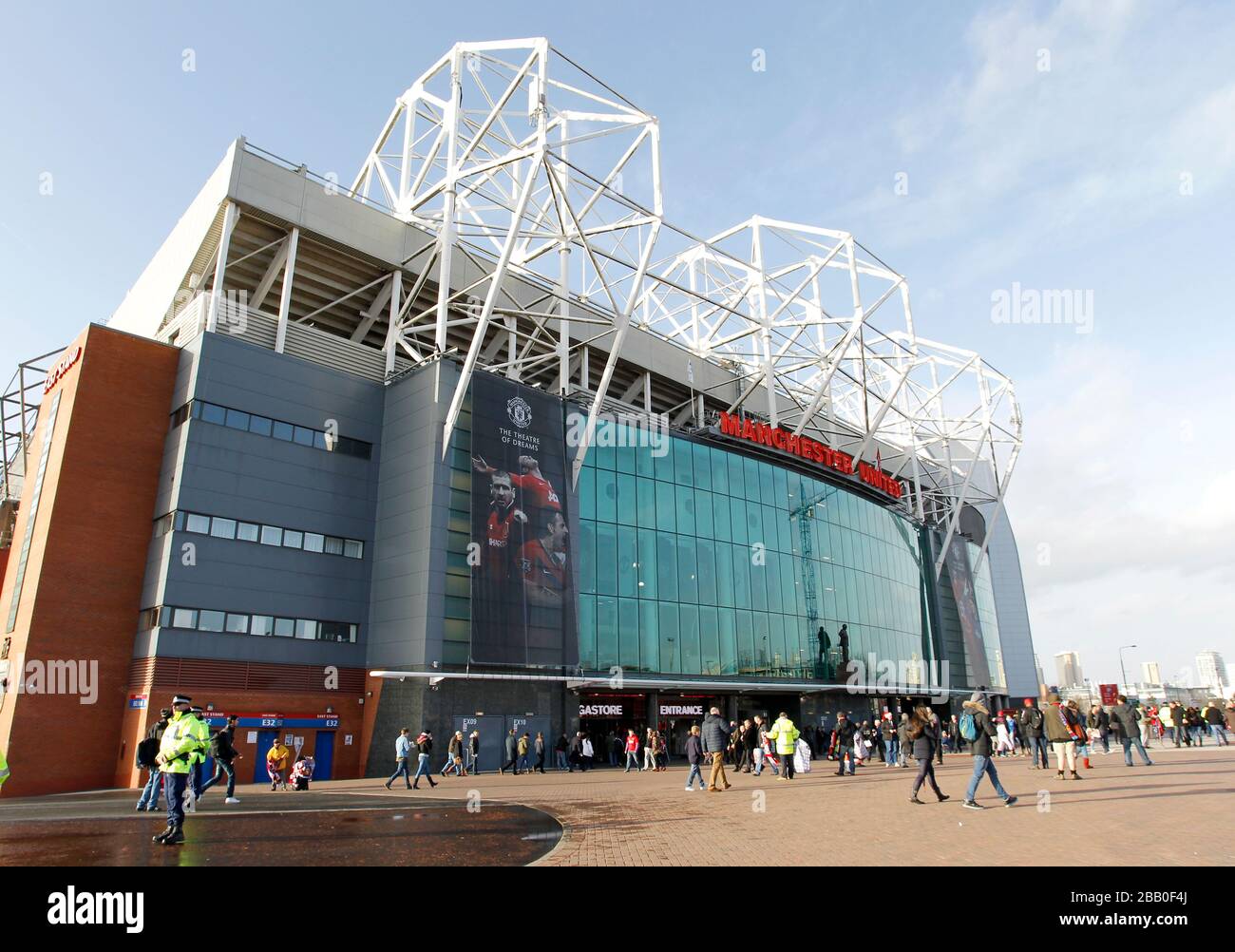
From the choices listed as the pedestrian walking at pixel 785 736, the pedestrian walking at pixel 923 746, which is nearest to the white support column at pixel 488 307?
the pedestrian walking at pixel 785 736

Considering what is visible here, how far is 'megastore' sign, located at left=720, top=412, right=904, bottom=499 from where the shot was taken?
41906mm

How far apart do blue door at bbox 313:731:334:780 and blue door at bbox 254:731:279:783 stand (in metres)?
1.41

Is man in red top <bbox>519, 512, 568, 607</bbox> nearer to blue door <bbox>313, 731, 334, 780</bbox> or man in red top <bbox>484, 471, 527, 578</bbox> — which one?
man in red top <bbox>484, 471, 527, 578</bbox>

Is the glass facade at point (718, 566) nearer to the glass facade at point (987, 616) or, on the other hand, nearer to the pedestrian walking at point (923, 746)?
the glass facade at point (987, 616)

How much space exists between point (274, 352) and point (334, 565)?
820cm

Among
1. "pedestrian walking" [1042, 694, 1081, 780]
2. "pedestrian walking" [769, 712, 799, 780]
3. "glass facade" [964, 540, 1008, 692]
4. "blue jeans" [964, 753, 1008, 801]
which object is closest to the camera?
"blue jeans" [964, 753, 1008, 801]

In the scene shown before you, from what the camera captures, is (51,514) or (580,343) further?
(580,343)

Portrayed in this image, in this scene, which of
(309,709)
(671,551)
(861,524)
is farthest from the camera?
(861,524)

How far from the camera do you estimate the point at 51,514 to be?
25391mm

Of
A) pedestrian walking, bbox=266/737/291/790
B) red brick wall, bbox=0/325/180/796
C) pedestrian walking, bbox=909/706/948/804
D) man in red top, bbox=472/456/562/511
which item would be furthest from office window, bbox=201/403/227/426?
pedestrian walking, bbox=909/706/948/804

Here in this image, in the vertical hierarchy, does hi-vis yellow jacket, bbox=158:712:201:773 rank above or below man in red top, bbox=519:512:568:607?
below
